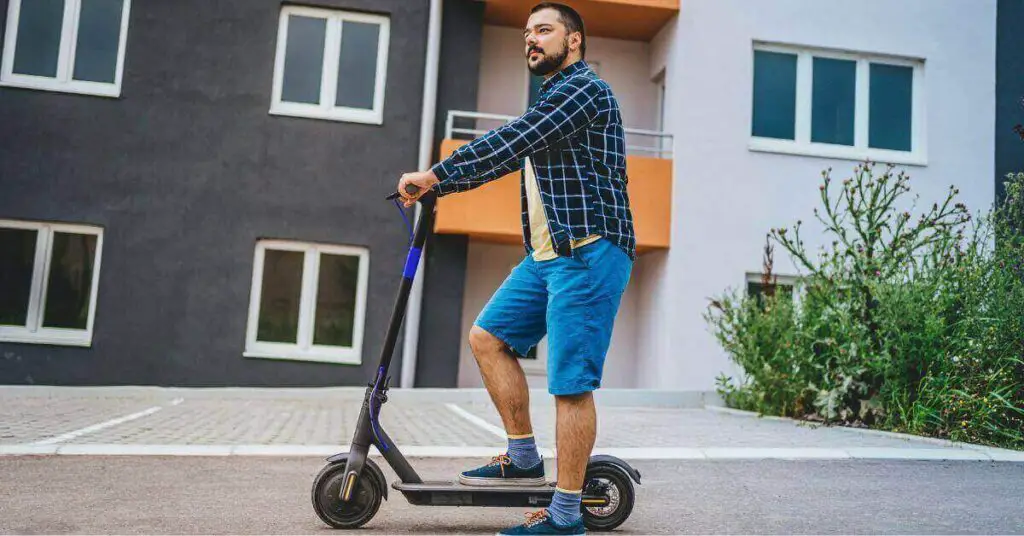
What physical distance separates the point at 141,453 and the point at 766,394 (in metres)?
6.35

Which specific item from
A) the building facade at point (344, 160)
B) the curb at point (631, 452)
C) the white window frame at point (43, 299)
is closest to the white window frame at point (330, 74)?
the building facade at point (344, 160)

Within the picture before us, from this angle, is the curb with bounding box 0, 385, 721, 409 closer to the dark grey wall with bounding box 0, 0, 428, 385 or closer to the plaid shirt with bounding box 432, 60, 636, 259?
the dark grey wall with bounding box 0, 0, 428, 385

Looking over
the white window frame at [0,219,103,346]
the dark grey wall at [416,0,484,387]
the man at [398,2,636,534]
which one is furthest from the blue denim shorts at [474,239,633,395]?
the white window frame at [0,219,103,346]

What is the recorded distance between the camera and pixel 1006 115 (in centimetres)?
1596

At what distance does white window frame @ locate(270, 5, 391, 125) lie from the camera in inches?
570

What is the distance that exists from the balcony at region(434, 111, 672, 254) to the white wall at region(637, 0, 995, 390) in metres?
0.26

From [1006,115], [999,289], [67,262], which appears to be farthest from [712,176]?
[67,262]

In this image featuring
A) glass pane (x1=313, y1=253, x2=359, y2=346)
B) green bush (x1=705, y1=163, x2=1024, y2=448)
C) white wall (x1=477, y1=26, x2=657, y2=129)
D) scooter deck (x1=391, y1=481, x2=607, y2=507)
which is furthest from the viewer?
white wall (x1=477, y1=26, x2=657, y2=129)

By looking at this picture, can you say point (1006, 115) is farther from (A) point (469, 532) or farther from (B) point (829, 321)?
(A) point (469, 532)

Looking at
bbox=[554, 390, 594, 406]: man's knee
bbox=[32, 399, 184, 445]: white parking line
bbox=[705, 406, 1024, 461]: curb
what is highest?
bbox=[554, 390, 594, 406]: man's knee

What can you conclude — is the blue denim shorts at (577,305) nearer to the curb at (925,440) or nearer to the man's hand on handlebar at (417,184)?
the man's hand on handlebar at (417,184)

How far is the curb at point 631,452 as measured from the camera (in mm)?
6680

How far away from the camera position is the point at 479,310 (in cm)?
1592

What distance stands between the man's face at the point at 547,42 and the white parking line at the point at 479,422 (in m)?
4.67
